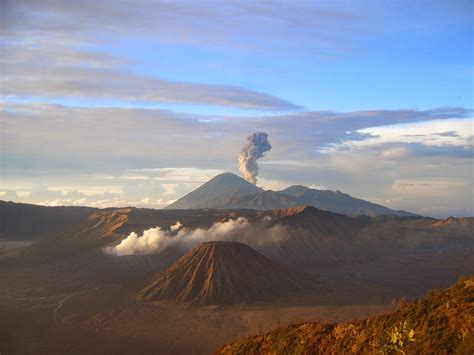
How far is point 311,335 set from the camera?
21.5 metres

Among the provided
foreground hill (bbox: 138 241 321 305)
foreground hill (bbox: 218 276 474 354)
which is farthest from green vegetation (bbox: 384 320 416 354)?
foreground hill (bbox: 138 241 321 305)

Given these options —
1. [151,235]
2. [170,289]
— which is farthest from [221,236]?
[170,289]

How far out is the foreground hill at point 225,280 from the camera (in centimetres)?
6900

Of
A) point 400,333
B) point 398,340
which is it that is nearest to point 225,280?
point 400,333

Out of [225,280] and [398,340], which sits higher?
[398,340]

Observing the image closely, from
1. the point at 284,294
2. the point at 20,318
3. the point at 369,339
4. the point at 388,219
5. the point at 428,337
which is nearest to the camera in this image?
the point at 428,337

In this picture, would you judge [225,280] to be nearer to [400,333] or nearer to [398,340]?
[400,333]

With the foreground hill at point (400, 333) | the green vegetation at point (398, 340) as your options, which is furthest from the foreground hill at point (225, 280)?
the green vegetation at point (398, 340)

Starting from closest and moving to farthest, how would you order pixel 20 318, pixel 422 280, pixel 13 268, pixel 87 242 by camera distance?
pixel 20 318 < pixel 422 280 < pixel 13 268 < pixel 87 242

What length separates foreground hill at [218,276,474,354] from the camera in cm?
1627

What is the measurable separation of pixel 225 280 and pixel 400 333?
182ft

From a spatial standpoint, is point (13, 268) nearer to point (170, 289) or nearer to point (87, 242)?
point (87, 242)

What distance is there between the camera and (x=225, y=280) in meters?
71.8

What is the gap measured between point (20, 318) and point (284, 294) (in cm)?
3518
